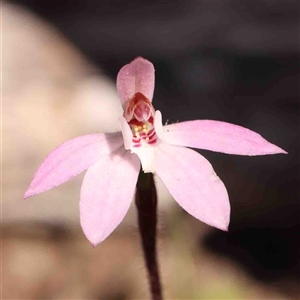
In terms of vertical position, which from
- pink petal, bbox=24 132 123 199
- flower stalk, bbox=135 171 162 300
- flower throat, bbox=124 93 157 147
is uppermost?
flower throat, bbox=124 93 157 147

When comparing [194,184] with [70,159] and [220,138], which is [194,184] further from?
[70,159]

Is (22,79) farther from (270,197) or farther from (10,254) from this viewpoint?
(270,197)

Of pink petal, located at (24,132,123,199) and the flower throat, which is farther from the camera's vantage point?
the flower throat

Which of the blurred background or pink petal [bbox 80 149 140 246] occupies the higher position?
the blurred background

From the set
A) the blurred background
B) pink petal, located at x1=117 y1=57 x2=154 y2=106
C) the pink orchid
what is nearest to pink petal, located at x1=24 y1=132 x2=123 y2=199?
the pink orchid

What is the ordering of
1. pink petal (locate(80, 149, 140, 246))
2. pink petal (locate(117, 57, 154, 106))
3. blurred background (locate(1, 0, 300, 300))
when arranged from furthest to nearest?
→ blurred background (locate(1, 0, 300, 300)) < pink petal (locate(117, 57, 154, 106)) < pink petal (locate(80, 149, 140, 246))

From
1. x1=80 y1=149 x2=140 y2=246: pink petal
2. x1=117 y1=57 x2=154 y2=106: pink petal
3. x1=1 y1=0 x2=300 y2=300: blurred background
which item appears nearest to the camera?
x1=80 y1=149 x2=140 y2=246: pink petal

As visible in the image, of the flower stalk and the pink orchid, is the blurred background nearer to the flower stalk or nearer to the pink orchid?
the flower stalk

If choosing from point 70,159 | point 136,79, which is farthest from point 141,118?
point 70,159
